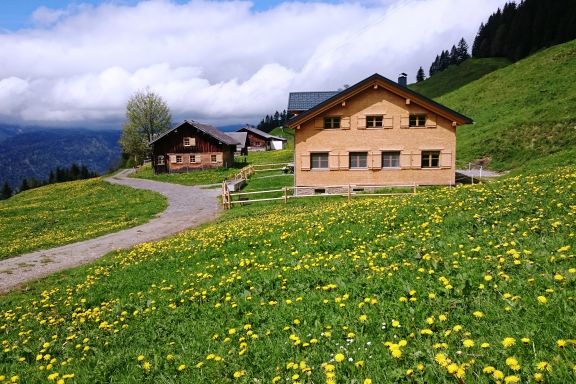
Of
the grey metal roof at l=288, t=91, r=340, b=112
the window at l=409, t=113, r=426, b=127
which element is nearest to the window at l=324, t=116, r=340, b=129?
the window at l=409, t=113, r=426, b=127

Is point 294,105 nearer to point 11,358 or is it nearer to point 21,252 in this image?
point 21,252

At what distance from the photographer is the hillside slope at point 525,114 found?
36656 mm

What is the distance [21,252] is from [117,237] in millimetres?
4631

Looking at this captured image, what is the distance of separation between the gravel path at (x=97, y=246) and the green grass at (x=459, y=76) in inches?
3824

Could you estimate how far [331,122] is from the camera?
32344 millimetres

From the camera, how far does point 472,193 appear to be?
15922mm

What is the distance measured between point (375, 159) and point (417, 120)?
15.5ft

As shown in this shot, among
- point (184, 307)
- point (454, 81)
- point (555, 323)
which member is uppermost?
point (454, 81)

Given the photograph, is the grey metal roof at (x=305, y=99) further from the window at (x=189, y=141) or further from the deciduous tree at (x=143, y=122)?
the deciduous tree at (x=143, y=122)

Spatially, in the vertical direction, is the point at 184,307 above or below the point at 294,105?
below

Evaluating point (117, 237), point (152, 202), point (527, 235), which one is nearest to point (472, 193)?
point (527, 235)

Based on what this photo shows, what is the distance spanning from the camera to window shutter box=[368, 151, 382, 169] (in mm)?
32125

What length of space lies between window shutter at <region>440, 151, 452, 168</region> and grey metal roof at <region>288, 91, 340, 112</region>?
1554cm

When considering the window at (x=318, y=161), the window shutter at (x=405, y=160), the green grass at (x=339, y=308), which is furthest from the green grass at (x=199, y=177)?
the green grass at (x=339, y=308)
